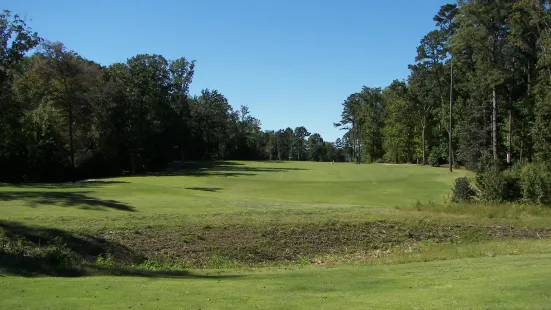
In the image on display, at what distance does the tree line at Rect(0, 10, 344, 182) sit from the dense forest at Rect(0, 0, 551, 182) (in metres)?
0.15

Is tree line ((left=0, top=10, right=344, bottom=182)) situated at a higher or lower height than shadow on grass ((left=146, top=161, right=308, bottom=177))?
higher

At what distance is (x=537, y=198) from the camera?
1276 inches

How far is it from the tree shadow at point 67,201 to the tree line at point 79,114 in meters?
10.3

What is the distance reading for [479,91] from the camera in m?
67.9

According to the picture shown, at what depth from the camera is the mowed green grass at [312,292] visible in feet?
27.8

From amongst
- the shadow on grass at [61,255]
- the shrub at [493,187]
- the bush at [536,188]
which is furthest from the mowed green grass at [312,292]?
the bush at [536,188]

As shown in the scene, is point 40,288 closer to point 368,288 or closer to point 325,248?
point 368,288

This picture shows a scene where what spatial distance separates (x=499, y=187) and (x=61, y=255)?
2947 cm

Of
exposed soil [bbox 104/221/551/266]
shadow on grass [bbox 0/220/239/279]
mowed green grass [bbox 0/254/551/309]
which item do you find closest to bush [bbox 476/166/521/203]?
exposed soil [bbox 104/221/551/266]

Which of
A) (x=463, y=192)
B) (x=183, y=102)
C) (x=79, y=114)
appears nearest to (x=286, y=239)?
(x=463, y=192)

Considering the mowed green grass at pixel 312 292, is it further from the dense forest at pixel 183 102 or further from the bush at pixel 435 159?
the bush at pixel 435 159

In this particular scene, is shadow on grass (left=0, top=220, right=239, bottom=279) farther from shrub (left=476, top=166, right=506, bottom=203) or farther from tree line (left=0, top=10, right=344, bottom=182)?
shrub (left=476, top=166, right=506, bottom=203)

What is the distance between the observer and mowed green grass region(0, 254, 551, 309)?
27.8 ft

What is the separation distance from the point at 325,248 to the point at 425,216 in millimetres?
9728
